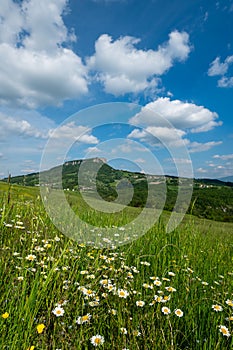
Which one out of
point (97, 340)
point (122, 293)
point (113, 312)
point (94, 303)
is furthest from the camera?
point (122, 293)

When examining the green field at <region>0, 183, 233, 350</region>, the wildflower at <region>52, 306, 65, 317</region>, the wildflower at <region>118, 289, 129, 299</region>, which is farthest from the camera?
the wildflower at <region>118, 289, 129, 299</region>

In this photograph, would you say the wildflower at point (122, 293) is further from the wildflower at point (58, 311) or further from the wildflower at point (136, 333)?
the wildflower at point (58, 311)

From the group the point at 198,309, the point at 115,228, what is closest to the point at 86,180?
the point at 115,228

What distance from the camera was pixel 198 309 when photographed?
9.02 ft

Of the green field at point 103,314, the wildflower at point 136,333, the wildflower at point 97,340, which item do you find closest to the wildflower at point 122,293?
the green field at point 103,314

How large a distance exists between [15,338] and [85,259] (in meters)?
1.60

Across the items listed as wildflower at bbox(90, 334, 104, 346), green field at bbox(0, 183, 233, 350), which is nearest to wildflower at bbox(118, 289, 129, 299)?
green field at bbox(0, 183, 233, 350)

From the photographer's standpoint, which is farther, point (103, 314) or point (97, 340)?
point (103, 314)

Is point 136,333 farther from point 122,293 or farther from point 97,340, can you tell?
point 122,293

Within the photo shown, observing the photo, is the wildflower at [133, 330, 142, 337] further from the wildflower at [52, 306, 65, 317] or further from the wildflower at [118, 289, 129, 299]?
the wildflower at [52, 306, 65, 317]

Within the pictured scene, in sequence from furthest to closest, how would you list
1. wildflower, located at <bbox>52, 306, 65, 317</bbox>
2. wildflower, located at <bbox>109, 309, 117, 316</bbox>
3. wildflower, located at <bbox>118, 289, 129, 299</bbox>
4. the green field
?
wildflower, located at <bbox>118, 289, 129, 299</bbox>, wildflower, located at <bbox>109, 309, 117, 316</bbox>, wildflower, located at <bbox>52, 306, 65, 317</bbox>, the green field

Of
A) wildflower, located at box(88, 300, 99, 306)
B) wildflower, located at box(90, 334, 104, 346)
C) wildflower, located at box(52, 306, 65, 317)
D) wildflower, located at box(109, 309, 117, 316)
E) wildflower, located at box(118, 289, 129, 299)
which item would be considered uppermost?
wildflower, located at box(118, 289, 129, 299)

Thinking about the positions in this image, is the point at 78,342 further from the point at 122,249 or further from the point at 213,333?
the point at 122,249

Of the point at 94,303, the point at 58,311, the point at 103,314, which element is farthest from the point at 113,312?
the point at 58,311
